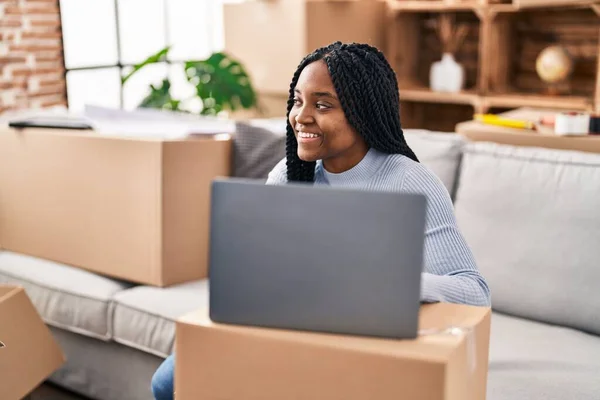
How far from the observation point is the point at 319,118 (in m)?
1.36

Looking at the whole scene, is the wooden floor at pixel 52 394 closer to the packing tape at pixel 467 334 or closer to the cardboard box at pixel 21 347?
the cardboard box at pixel 21 347

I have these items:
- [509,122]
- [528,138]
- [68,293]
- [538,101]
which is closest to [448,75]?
[538,101]

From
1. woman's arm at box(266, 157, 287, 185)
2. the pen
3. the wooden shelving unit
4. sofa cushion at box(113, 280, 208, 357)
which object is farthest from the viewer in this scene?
the wooden shelving unit

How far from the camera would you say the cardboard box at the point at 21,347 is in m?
1.72

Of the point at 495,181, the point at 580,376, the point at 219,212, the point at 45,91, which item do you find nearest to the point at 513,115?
the point at 495,181

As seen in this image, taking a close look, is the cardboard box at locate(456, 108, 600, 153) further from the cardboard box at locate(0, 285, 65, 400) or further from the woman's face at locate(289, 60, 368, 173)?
the cardboard box at locate(0, 285, 65, 400)

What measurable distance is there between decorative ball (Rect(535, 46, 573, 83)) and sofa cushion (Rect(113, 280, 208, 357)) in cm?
249

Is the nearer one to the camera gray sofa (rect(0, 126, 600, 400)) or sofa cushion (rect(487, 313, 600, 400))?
sofa cushion (rect(487, 313, 600, 400))

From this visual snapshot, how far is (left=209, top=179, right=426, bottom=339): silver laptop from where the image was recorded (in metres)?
0.91

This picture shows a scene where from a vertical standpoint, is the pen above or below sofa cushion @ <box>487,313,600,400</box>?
above

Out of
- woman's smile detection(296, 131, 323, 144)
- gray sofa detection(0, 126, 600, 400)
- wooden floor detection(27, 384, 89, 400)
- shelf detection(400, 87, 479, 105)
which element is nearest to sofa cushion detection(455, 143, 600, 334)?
gray sofa detection(0, 126, 600, 400)

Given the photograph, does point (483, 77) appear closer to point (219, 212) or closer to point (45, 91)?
point (45, 91)

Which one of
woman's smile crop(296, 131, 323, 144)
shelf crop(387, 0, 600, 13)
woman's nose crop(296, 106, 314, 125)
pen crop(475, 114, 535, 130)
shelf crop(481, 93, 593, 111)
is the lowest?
shelf crop(481, 93, 593, 111)

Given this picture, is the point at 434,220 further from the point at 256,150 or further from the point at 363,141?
the point at 256,150
